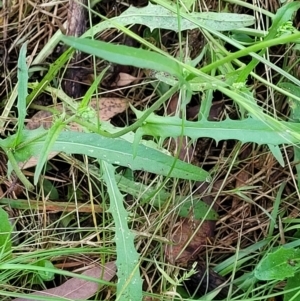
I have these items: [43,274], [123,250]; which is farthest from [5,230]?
[123,250]

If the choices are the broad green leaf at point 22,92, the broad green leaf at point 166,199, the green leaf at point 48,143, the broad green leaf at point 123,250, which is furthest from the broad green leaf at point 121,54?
Answer: the broad green leaf at point 166,199

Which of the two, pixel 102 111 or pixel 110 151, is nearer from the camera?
pixel 110 151

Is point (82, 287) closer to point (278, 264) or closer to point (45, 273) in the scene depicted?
point (45, 273)

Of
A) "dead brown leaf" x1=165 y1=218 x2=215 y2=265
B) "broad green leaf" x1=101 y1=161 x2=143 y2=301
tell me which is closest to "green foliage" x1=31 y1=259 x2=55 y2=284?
"broad green leaf" x1=101 y1=161 x2=143 y2=301

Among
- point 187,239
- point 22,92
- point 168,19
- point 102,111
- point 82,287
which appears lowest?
point 82,287

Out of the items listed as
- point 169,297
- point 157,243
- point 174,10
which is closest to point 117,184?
point 157,243

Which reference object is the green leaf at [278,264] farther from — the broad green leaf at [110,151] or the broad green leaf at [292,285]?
the broad green leaf at [110,151]

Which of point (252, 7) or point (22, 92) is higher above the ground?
point (252, 7)

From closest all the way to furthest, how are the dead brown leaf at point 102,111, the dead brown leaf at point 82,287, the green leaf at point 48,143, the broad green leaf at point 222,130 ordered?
1. the green leaf at point 48,143
2. the broad green leaf at point 222,130
3. the dead brown leaf at point 82,287
4. the dead brown leaf at point 102,111

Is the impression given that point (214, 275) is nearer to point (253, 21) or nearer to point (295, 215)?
point (295, 215)
